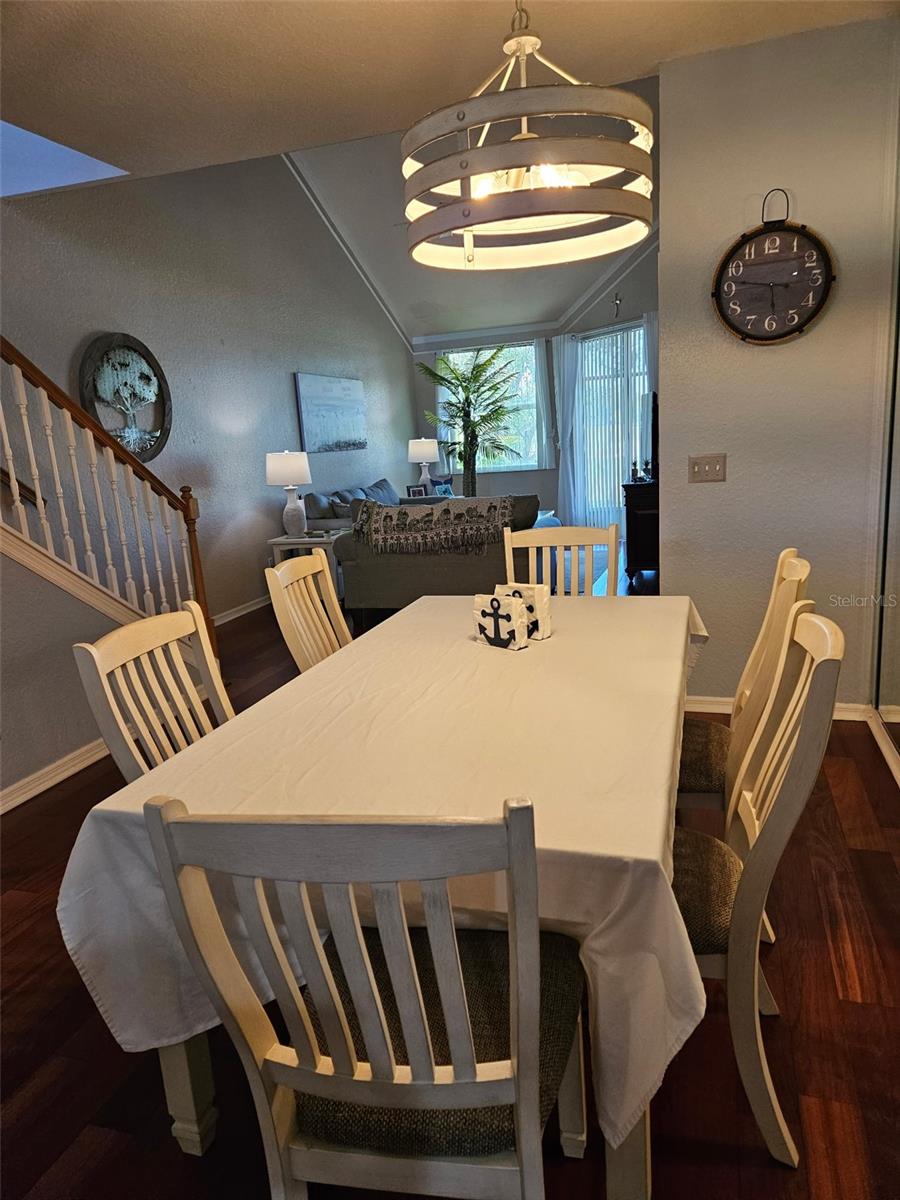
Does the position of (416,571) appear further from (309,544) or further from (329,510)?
(329,510)

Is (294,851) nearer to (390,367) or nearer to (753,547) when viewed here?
(753,547)

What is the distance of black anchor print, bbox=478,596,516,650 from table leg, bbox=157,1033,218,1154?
108 cm

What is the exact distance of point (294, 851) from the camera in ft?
2.54

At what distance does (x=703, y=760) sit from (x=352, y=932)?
1.32 m

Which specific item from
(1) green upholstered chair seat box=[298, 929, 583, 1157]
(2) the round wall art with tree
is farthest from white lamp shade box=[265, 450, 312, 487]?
(1) green upholstered chair seat box=[298, 929, 583, 1157]

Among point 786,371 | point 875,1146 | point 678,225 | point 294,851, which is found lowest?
point 875,1146

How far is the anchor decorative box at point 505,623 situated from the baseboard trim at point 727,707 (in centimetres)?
152

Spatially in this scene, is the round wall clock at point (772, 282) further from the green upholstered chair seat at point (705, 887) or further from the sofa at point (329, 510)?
the sofa at point (329, 510)

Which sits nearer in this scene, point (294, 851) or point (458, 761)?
point (294, 851)

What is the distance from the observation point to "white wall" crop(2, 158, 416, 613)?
14.7 ft

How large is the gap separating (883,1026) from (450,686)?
45.9 inches

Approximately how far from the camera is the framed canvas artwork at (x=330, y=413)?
7246mm

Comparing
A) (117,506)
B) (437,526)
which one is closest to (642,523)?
(437,526)

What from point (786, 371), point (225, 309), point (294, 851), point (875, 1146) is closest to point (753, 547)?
point (786, 371)
